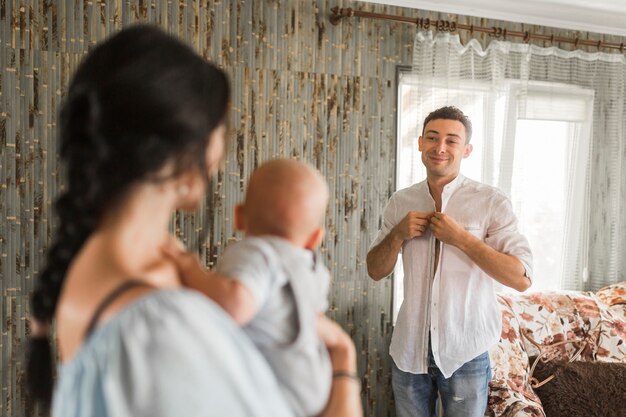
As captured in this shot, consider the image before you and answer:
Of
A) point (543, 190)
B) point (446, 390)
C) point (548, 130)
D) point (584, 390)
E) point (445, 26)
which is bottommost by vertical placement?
point (584, 390)

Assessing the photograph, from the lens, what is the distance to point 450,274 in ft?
7.41

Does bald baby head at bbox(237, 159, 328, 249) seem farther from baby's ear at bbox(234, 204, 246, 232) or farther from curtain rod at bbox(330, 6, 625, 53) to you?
curtain rod at bbox(330, 6, 625, 53)

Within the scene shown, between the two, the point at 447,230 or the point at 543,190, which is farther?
the point at 543,190

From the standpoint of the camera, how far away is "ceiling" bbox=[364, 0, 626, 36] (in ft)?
10.4

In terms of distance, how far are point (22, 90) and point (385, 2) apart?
1843 millimetres

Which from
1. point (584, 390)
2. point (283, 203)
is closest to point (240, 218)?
point (283, 203)

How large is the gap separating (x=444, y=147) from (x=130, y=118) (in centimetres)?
189

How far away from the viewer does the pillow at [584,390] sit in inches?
100

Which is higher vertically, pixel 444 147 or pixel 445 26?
pixel 445 26

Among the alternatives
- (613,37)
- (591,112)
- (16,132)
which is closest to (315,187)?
(16,132)

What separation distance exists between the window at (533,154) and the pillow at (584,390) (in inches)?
32.1

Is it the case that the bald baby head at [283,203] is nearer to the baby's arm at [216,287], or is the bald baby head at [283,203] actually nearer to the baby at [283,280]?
the baby at [283,280]

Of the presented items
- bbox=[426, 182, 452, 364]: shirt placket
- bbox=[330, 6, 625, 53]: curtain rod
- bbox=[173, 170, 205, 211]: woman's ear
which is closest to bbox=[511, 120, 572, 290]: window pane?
bbox=[330, 6, 625, 53]: curtain rod

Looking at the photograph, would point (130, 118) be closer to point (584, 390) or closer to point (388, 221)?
point (388, 221)
